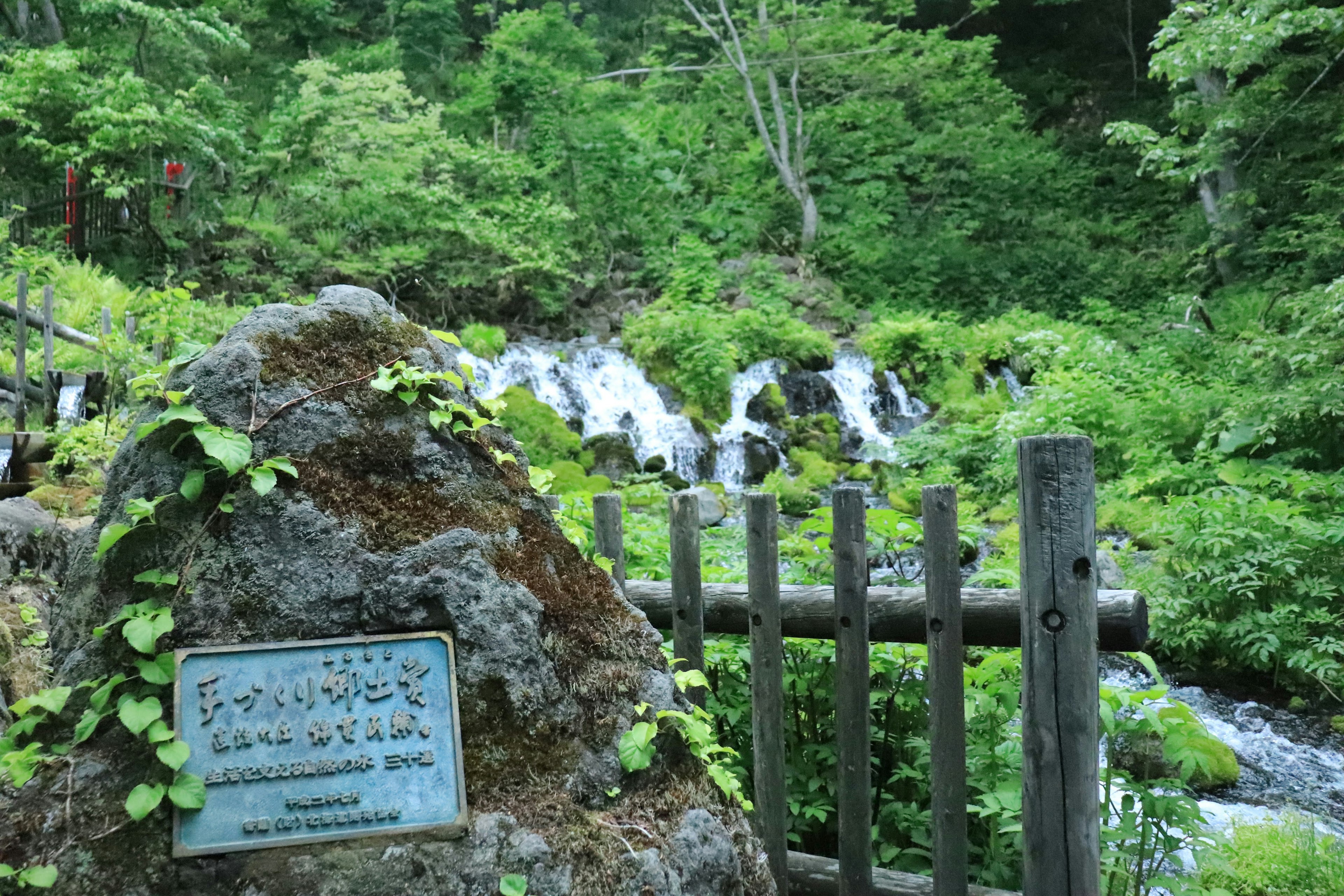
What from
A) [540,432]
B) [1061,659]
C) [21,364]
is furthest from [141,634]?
[540,432]

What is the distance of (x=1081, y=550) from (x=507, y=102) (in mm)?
19745

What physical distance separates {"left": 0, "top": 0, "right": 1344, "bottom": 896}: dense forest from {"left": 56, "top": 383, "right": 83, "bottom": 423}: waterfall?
0.72 m

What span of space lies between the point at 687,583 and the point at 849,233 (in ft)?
59.4

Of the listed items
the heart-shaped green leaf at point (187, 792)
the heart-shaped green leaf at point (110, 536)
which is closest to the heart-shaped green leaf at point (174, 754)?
the heart-shaped green leaf at point (187, 792)

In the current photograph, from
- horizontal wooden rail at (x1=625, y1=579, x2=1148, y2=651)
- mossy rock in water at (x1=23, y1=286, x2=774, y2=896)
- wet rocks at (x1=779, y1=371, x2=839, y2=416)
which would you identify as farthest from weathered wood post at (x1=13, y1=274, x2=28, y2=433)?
wet rocks at (x1=779, y1=371, x2=839, y2=416)

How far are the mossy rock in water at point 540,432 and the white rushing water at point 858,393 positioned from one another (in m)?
4.85

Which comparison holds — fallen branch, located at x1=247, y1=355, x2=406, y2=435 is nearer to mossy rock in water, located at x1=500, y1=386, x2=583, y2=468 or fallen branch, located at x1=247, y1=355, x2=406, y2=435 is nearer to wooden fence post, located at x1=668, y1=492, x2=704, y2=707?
wooden fence post, located at x1=668, y1=492, x2=704, y2=707

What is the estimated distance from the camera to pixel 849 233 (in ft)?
65.8

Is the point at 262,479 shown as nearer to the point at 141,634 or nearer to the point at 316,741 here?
the point at 141,634

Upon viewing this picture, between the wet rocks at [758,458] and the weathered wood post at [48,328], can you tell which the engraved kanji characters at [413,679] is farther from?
the wet rocks at [758,458]

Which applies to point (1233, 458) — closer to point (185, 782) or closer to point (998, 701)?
point (998, 701)

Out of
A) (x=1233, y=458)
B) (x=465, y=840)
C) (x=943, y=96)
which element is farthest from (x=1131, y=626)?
(x=943, y=96)

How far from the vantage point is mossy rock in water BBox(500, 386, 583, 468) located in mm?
11625

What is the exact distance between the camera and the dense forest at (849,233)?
21.2 ft
